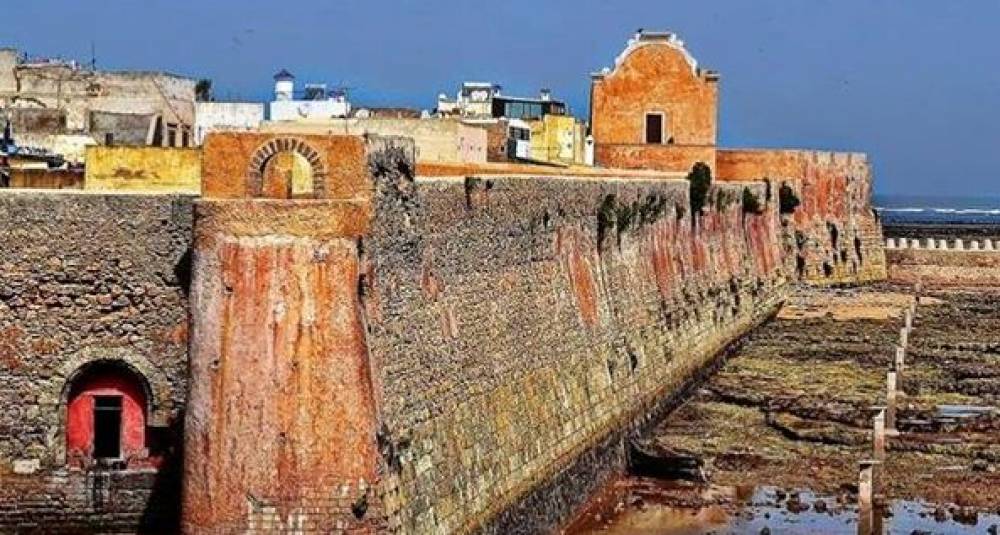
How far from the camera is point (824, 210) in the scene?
64812 mm

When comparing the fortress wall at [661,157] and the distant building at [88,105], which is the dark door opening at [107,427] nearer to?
the distant building at [88,105]

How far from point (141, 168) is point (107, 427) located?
7.44 m

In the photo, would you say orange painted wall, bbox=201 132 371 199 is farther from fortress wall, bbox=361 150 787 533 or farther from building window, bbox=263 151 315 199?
fortress wall, bbox=361 150 787 533

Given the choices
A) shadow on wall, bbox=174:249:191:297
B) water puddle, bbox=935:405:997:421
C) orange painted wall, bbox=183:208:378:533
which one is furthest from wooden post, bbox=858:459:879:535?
water puddle, bbox=935:405:997:421

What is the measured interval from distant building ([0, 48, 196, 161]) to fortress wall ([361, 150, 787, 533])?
974 centimetres

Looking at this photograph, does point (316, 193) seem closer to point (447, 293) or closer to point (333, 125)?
point (447, 293)

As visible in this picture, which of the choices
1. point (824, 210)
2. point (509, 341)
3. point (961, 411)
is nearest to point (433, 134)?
point (961, 411)

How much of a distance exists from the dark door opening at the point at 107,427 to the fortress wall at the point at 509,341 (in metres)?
2.69

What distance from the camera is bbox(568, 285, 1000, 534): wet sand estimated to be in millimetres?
25172

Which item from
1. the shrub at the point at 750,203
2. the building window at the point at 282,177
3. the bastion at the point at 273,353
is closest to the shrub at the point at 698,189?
the shrub at the point at 750,203

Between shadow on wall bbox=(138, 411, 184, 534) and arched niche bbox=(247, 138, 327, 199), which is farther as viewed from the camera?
shadow on wall bbox=(138, 411, 184, 534)

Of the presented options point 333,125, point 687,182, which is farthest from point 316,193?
point 687,182

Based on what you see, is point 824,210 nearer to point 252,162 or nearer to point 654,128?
point 654,128

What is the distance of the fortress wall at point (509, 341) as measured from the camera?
1742 cm
